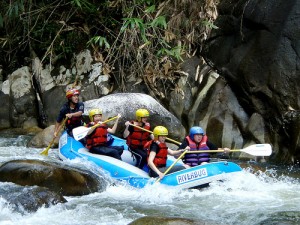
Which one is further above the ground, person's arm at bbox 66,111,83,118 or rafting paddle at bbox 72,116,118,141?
person's arm at bbox 66,111,83,118

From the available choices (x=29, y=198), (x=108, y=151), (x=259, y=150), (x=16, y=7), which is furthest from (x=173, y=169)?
(x=16, y=7)

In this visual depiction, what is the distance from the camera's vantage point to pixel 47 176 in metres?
6.38

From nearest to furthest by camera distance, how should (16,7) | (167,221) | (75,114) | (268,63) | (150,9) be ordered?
(167,221) < (75,114) < (268,63) < (16,7) < (150,9)

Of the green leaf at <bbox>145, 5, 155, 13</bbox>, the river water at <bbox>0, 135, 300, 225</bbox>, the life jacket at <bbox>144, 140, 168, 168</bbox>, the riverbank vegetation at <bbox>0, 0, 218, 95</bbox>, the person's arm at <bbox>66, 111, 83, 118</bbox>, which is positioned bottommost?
the river water at <bbox>0, 135, 300, 225</bbox>

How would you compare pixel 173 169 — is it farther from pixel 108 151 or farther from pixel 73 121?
pixel 73 121

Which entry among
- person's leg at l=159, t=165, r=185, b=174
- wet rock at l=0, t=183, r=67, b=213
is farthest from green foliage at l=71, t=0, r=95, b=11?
wet rock at l=0, t=183, r=67, b=213

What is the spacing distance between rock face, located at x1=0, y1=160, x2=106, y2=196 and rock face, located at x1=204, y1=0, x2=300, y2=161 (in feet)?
12.8

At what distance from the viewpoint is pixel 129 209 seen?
6.06m

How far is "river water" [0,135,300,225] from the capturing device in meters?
5.45

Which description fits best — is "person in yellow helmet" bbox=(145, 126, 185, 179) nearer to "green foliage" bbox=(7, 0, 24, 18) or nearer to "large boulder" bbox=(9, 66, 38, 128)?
"green foliage" bbox=(7, 0, 24, 18)

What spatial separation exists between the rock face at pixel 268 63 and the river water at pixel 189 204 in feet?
4.96

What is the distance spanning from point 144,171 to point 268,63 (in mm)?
3394

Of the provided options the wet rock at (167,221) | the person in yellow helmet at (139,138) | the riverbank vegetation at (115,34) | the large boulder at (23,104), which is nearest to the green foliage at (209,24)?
the riverbank vegetation at (115,34)

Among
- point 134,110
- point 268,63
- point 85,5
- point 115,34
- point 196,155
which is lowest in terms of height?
point 196,155
